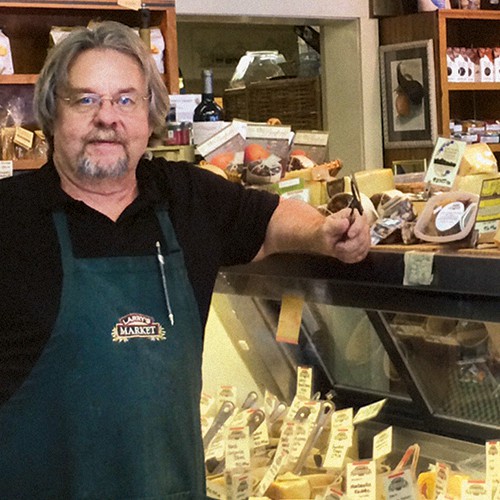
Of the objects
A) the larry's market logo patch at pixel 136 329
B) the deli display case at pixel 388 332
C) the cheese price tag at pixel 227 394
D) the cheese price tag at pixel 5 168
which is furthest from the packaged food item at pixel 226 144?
the cheese price tag at pixel 5 168

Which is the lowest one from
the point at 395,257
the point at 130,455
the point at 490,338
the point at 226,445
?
the point at 226,445

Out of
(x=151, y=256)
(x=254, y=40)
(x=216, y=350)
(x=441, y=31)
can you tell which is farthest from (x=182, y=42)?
(x=151, y=256)

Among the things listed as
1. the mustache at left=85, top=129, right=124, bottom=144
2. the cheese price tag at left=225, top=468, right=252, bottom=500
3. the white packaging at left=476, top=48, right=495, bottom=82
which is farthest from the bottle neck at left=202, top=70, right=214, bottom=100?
the white packaging at left=476, top=48, right=495, bottom=82

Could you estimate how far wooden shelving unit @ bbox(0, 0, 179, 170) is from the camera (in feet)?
15.0

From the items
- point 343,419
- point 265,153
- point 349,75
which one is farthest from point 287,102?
point 343,419

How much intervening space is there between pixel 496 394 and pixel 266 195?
2.05ft

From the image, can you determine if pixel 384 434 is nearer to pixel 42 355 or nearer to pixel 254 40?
pixel 42 355

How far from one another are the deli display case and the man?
112mm

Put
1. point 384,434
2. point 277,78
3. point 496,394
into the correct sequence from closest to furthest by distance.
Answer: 1. point 496,394
2. point 384,434
3. point 277,78

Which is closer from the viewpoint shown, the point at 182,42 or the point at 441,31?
the point at 441,31

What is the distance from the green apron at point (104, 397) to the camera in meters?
1.89

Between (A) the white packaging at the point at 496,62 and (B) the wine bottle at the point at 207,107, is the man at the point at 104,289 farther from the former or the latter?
(A) the white packaging at the point at 496,62

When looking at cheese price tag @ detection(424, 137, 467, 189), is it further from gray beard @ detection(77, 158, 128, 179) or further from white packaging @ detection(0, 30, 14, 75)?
white packaging @ detection(0, 30, 14, 75)

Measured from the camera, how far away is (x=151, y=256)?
6.51ft
